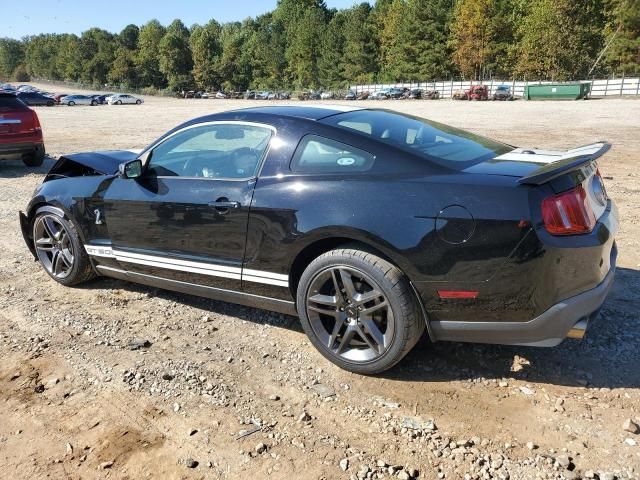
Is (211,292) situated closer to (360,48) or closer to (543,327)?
(543,327)

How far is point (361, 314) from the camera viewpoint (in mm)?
3236

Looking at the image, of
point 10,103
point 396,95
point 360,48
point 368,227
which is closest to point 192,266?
point 368,227

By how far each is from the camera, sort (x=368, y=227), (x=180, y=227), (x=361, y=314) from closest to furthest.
Result: (x=368, y=227)
(x=361, y=314)
(x=180, y=227)

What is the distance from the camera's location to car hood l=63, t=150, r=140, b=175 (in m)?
4.66

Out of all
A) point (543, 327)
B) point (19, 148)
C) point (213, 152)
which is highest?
point (213, 152)

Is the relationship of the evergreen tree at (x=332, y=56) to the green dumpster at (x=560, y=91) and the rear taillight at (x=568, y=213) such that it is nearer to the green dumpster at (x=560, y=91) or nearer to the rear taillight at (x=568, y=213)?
the green dumpster at (x=560, y=91)

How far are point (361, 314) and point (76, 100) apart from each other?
71.8m

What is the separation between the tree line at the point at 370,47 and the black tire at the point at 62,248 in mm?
69320

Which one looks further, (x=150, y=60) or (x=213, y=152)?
(x=150, y=60)

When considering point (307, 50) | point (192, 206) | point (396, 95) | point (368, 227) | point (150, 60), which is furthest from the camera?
point (150, 60)

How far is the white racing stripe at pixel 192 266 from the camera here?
3576 millimetres

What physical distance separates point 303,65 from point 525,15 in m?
41.2

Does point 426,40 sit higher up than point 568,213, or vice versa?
point 426,40

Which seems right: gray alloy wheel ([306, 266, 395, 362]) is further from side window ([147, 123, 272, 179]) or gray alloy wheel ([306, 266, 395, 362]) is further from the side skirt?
side window ([147, 123, 272, 179])
